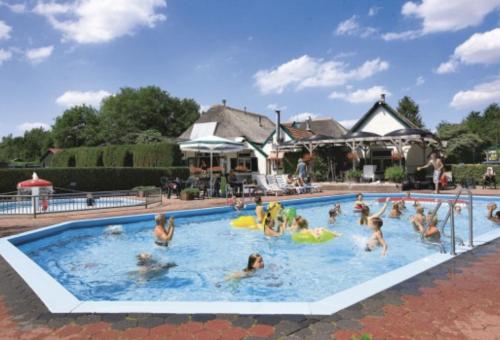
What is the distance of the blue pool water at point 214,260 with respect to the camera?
5.86 metres

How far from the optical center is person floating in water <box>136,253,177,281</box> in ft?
21.6

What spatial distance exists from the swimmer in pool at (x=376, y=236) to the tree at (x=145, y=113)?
171 feet

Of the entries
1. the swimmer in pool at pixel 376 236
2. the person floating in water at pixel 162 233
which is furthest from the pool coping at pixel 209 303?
the person floating in water at pixel 162 233

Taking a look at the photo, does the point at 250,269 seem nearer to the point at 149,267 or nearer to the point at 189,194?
the point at 149,267

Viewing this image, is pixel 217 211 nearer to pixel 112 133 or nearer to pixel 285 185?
pixel 285 185

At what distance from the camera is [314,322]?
134 inches

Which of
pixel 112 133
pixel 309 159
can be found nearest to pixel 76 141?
pixel 112 133

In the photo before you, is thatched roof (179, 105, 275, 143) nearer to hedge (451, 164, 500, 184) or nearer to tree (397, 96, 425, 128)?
hedge (451, 164, 500, 184)

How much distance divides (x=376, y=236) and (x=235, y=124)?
30.7 metres

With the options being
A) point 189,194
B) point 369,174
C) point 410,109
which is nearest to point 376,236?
point 189,194

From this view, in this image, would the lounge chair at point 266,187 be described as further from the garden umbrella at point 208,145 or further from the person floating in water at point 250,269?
the person floating in water at point 250,269

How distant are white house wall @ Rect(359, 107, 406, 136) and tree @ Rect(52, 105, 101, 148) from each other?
46.3 meters

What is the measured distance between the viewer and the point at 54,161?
121 ft

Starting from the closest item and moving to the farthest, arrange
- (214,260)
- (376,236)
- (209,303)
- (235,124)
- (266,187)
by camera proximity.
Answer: (209,303) < (376,236) < (214,260) < (266,187) < (235,124)
